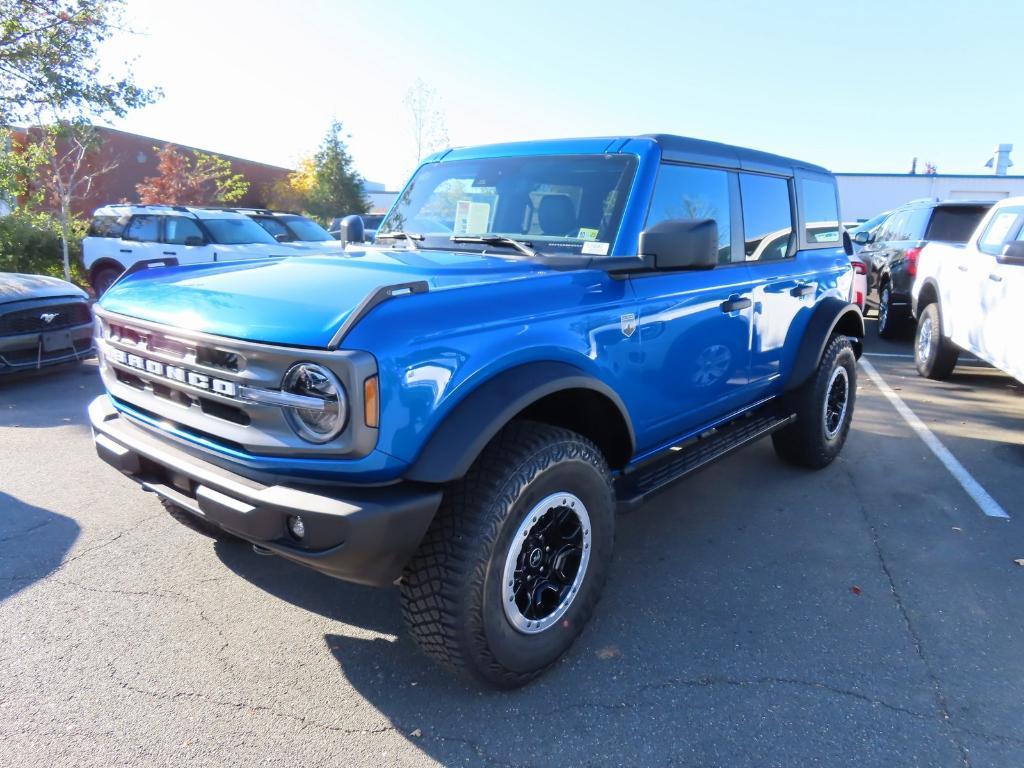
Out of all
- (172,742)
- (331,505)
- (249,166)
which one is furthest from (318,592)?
(249,166)

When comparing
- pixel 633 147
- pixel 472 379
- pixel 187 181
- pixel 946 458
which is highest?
pixel 187 181

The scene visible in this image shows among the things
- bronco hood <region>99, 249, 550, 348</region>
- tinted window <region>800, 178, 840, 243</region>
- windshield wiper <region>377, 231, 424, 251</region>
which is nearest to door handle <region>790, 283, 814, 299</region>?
tinted window <region>800, 178, 840, 243</region>

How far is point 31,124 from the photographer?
12477 mm

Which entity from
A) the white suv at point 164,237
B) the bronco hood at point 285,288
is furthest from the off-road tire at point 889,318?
the bronco hood at point 285,288

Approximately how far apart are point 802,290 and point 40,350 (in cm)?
694

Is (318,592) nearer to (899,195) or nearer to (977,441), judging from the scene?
(977,441)

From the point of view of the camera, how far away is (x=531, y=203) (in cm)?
342

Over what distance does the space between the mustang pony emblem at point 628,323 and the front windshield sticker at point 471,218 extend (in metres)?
0.94

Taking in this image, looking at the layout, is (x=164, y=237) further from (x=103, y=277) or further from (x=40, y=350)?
(x=40, y=350)

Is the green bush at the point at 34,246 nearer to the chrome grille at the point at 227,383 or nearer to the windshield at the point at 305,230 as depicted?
the windshield at the point at 305,230

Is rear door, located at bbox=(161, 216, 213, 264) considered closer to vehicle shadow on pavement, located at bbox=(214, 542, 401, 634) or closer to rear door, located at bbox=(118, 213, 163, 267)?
rear door, located at bbox=(118, 213, 163, 267)

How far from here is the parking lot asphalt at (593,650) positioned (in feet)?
7.64

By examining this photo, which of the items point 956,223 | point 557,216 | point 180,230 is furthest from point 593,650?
point 180,230

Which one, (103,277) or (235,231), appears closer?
(235,231)
